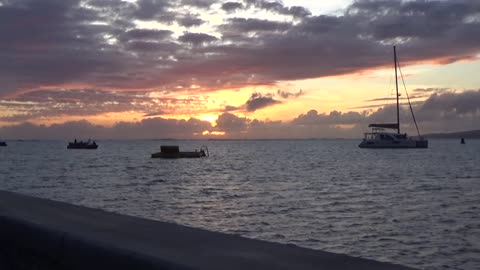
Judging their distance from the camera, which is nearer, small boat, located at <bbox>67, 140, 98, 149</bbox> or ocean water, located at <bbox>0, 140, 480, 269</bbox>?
ocean water, located at <bbox>0, 140, 480, 269</bbox>

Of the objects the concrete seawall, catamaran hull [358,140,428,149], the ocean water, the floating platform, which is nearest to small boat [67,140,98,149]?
the floating platform

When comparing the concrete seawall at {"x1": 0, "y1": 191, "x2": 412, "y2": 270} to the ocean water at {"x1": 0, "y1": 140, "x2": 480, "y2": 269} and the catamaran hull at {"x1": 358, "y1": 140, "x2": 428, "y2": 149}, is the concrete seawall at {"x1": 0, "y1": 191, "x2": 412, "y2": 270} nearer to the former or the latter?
the ocean water at {"x1": 0, "y1": 140, "x2": 480, "y2": 269}

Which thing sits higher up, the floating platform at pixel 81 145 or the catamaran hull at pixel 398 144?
the floating platform at pixel 81 145

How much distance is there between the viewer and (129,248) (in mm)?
3412

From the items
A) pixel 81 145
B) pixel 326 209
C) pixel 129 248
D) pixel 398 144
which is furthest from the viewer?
pixel 81 145

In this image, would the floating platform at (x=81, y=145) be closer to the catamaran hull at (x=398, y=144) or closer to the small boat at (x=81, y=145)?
the small boat at (x=81, y=145)

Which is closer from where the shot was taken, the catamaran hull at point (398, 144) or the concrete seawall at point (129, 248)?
the concrete seawall at point (129, 248)

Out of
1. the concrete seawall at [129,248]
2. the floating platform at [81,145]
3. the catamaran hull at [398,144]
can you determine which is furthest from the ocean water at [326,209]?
the floating platform at [81,145]

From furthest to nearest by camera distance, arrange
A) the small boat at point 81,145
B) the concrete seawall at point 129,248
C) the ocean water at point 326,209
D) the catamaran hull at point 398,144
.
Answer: the small boat at point 81,145
the catamaran hull at point 398,144
the ocean water at point 326,209
the concrete seawall at point 129,248

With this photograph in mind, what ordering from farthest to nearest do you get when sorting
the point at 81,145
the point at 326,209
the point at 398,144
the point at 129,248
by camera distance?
the point at 81,145 < the point at 398,144 < the point at 326,209 < the point at 129,248

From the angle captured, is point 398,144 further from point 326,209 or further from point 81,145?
point 326,209

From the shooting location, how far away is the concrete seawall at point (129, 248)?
3.18m

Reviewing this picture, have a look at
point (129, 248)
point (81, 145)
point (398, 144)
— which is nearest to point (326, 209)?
point (129, 248)

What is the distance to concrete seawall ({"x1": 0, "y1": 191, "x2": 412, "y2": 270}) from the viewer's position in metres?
3.18
